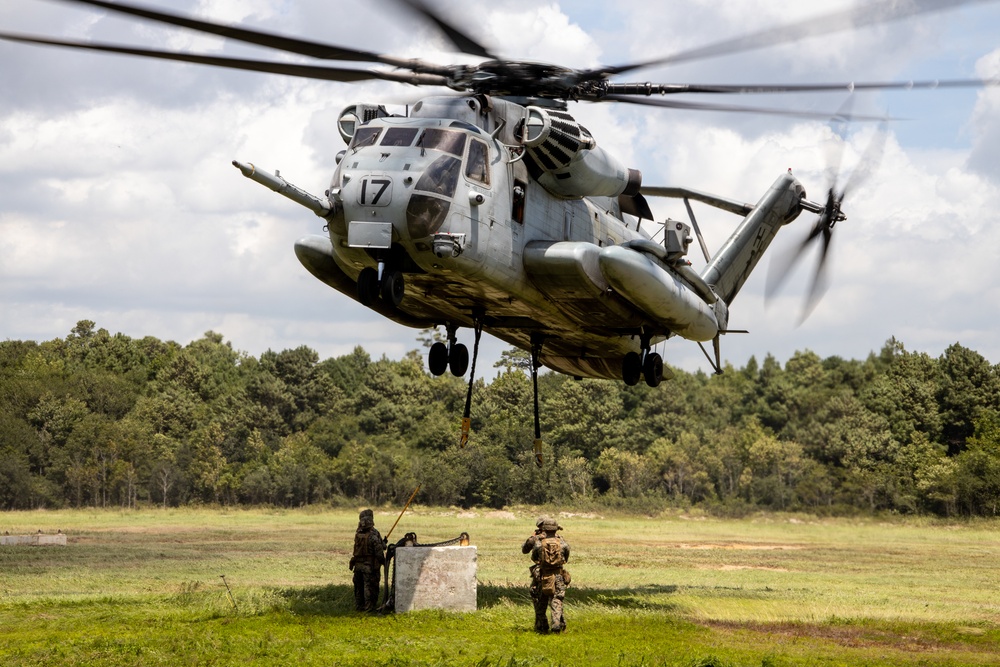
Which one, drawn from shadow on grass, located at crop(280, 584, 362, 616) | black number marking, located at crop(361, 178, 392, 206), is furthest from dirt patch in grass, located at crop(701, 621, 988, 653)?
black number marking, located at crop(361, 178, 392, 206)

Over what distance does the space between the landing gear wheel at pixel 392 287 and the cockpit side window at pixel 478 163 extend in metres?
1.77

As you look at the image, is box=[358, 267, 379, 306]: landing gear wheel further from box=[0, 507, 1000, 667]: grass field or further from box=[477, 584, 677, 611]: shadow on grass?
box=[477, 584, 677, 611]: shadow on grass

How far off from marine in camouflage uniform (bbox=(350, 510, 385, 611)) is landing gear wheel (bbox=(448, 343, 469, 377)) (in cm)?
403

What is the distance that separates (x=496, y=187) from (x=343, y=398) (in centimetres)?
6015

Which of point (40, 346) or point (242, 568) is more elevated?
point (40, 346)

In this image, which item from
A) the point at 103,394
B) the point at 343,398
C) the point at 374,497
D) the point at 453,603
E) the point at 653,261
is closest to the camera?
the point at 453,603

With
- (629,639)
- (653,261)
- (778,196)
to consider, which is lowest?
(629,639)

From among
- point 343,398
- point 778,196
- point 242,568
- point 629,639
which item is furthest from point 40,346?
point 629,639

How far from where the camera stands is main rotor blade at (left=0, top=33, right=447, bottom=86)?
10.4 meters

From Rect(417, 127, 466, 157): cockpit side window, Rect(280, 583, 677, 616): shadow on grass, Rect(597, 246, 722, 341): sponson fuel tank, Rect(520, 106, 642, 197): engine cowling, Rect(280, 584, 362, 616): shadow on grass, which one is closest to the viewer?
Rect(417, 127, 466, 157): cockpit side window

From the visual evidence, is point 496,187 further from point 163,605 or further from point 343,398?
point 343,398

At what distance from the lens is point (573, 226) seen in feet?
62.3

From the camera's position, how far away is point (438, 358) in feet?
64.7

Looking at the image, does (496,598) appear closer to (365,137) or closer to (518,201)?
(518,201)
